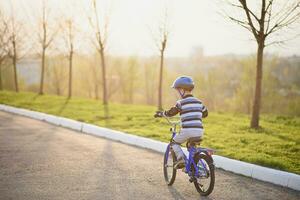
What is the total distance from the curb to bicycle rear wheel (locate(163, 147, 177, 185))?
1723mm

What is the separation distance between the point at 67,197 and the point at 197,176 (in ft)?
6.51

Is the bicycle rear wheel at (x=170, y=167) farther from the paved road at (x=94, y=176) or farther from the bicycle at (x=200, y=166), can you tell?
the bicycle at (x=200, y=166)

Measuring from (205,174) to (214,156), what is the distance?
2.83 m

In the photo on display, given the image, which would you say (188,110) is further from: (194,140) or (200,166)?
(200,166)

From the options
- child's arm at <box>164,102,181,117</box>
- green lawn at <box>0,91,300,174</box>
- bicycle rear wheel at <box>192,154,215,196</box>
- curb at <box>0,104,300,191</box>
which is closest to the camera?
bicycle rear wheel at <box>192,154,215,196</box>

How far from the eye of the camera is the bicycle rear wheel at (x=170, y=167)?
6.36 m

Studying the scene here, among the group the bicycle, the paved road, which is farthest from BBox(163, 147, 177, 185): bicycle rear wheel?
the bicycle

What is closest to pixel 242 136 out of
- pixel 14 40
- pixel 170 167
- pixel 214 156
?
pixel 214 156

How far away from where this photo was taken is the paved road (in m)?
5.74

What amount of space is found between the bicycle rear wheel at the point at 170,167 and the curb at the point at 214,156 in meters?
1.72

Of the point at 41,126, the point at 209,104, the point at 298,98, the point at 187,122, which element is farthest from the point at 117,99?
the point at 187,122

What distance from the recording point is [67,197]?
5461 mm

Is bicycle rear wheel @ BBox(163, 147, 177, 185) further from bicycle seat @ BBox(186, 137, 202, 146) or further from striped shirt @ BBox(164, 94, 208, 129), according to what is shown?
striped shirt @ BBox(164, 94, 208, 129)

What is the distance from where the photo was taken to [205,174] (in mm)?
5559
